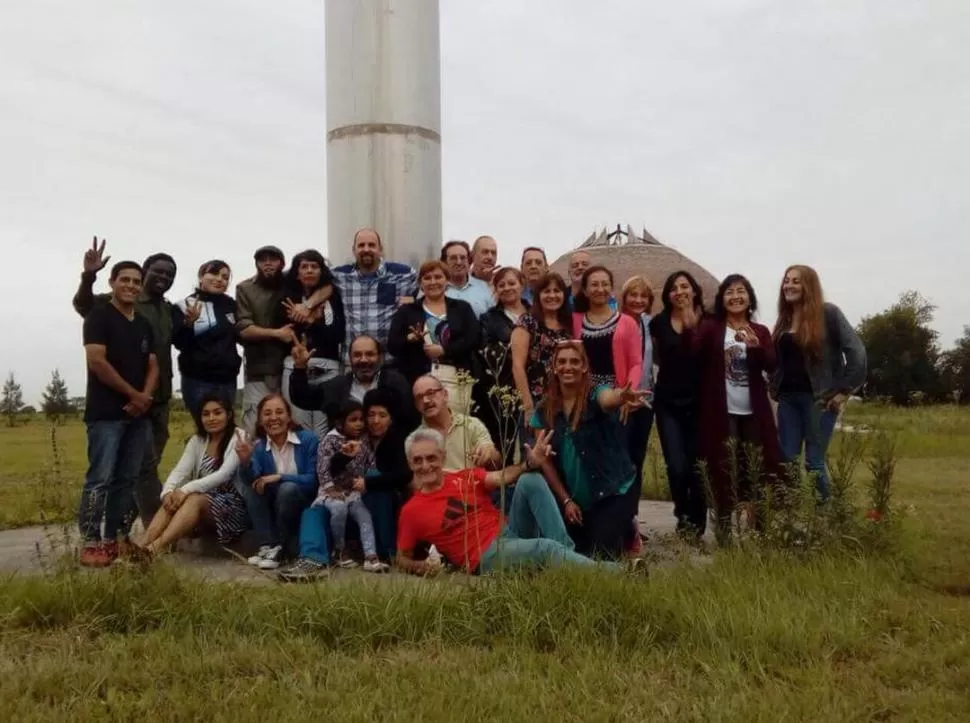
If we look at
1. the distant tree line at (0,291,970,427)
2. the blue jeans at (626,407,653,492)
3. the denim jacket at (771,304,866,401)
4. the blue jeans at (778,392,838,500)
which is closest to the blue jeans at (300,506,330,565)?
the blue jeans at (626,407,653,492)

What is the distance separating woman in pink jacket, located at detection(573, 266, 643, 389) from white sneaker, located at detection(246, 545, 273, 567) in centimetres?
187

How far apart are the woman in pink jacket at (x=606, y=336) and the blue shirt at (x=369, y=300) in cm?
112

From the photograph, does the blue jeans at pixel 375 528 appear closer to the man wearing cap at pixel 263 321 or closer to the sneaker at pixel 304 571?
the sneaker at pixel 304 571

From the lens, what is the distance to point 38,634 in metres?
3.41

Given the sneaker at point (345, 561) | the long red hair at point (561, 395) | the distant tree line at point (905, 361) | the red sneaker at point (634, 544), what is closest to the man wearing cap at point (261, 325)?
the sneaker at point (345, 561)

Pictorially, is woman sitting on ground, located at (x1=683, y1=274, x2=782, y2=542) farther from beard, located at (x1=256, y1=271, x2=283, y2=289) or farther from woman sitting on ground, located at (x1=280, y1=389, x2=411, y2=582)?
beard, located at (x1=256, y1=271, x2=283, y2=289)

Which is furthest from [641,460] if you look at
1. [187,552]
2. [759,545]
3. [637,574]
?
[187,552]

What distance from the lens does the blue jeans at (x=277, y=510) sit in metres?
4.88

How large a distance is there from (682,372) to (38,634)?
339cm

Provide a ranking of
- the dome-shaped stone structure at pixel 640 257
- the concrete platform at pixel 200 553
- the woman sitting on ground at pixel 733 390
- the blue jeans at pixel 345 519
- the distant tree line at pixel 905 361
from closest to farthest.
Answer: the concrete platform at pixel 200 553 < the blue jeans at pixel 345 519 < the woman sitting on ground at pixel 733 390 < the dome-shaped stone structure at pixel 640 257 < the distant tree line at pixel 905 361

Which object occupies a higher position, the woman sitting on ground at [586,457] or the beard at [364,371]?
the beard at [364,371]

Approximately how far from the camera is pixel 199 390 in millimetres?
5547

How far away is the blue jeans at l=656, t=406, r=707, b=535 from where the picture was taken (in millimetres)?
5320

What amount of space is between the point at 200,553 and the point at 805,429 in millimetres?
3405
